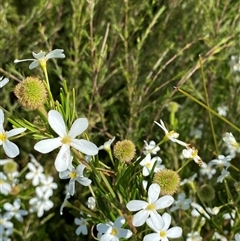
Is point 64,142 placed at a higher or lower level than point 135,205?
higher

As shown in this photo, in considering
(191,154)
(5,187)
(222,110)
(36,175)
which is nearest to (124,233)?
(191,154)

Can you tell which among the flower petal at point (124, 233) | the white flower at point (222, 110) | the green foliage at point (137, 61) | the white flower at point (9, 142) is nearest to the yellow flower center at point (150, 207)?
the flower petal at point (124, 233)

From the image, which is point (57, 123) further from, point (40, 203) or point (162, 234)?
point (40, 203)

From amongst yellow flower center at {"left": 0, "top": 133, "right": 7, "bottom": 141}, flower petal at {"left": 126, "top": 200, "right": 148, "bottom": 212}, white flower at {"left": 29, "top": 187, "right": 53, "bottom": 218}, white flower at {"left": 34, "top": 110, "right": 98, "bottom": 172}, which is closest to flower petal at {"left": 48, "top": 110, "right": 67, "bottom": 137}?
white flower at {"left": 34, "top": 110, "right": 98, "bottom": 172}

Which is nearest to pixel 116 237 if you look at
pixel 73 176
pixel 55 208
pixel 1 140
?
pixel 73 176

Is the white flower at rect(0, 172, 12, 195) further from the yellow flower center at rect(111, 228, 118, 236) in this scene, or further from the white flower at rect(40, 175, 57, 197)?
the yellow flower center at rect(111, 228, 118, 236)
